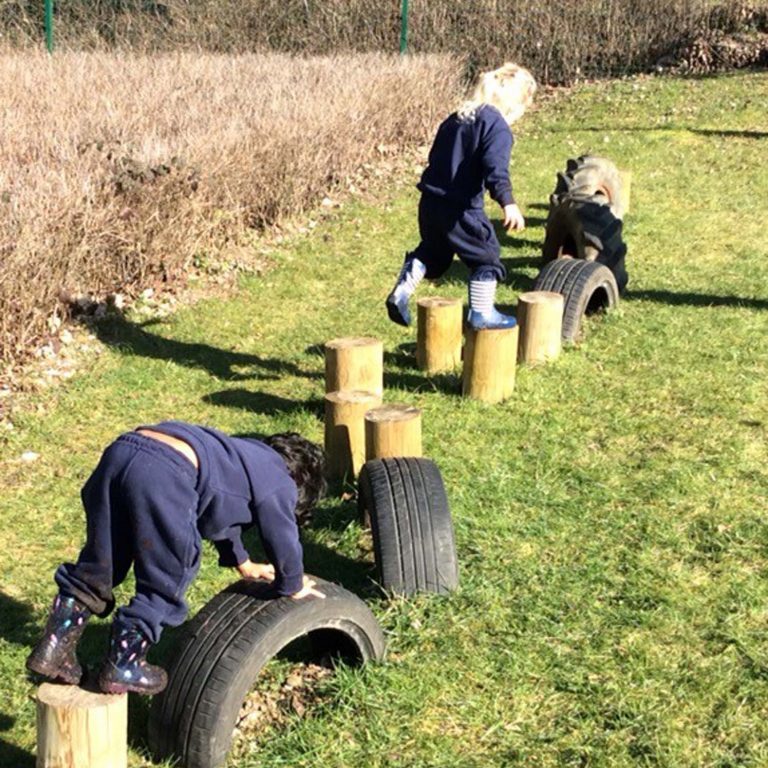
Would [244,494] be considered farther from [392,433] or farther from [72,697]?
[392,433]

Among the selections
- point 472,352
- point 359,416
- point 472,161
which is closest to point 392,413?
point 359,416

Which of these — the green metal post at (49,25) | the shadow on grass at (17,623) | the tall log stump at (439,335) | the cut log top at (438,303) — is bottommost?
the shadow on grass at (17,623)

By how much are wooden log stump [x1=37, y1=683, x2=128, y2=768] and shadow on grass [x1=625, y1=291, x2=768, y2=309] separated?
237 inches

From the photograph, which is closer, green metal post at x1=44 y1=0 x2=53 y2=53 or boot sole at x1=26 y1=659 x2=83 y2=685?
boot sole at x1=26 y1=659 x2=83 y2=685

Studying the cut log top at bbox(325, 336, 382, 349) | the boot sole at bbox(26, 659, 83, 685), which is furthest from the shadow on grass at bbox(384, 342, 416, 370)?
the boot sole at bbox(26, 659, 83, 685)

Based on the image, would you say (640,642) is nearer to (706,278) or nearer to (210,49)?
(706,278)

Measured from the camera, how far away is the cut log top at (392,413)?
5.22m

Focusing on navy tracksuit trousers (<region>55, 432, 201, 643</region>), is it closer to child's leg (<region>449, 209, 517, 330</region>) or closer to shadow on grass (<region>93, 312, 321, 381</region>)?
child's leg (<region>449, 209, 517, 330</region>)

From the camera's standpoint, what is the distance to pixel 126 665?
3.41 m

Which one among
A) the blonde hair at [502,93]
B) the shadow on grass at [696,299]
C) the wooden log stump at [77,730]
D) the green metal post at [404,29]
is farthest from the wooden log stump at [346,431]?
the green metal post at [404,29]

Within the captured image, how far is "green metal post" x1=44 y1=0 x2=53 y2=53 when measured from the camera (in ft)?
50.2

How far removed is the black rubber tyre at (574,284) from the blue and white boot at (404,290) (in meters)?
0.96

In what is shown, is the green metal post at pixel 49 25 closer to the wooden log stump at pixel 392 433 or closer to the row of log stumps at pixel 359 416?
the row of log stumps at pixel 359 416

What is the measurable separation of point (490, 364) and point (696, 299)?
8.70 ft
